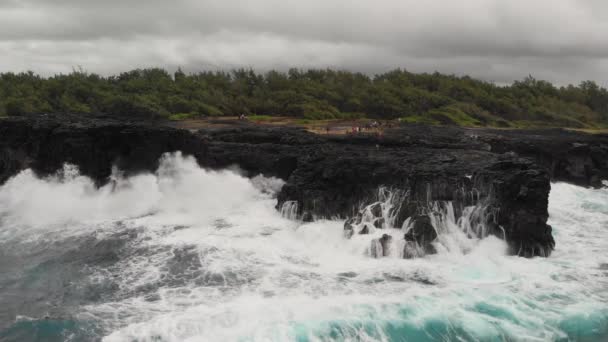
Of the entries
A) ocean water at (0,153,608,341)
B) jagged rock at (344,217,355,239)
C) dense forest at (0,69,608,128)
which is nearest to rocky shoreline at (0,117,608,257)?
jagged rock at (344,217,355,239)

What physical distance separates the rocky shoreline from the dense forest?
23005mm

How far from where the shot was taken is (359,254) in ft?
50.2

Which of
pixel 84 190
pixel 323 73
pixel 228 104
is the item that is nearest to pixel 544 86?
pixel 323 73

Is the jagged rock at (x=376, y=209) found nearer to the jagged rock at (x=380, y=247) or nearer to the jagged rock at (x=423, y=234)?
the jagged rock at (x=423, y=234)

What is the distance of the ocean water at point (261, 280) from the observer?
10688 millimetres

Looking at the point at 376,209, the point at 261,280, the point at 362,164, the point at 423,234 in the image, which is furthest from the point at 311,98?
the point at 261,280

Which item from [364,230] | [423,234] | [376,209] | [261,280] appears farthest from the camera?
[376,209]

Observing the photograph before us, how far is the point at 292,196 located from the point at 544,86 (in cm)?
7431

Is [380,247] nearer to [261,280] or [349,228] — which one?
[349,228]

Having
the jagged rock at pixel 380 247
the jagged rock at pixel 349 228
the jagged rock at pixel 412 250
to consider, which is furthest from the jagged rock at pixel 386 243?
the jagged rock at pixel 349 228

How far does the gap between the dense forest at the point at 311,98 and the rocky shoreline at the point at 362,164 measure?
906 inches

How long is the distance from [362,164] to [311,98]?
135ft

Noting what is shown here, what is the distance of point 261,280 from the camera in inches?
521

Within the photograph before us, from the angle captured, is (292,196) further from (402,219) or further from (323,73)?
(323,73)
